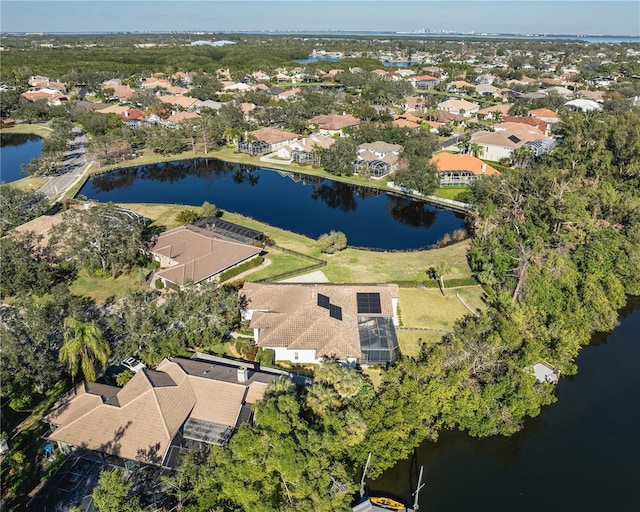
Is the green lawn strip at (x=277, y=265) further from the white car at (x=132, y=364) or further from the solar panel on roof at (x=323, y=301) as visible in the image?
the white car at (x=132, y=364)

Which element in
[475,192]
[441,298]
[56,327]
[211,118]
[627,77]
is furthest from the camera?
[627,77]

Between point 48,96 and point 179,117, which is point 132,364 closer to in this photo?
point 179,117

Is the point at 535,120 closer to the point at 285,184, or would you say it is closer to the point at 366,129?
the point at 366,129

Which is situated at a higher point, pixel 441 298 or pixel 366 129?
pixel 366 129

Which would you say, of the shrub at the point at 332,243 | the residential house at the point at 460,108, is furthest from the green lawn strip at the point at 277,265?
the residential house at the point at 460,108

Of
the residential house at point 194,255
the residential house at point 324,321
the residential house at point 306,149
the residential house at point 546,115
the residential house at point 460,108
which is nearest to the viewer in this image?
the residential house at point 324,321

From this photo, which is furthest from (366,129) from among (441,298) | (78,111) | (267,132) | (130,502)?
(130,502)

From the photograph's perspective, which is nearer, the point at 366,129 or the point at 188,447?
the point at 188,447

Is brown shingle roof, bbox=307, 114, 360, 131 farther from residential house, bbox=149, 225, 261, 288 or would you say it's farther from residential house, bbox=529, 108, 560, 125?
residential house, bbox=149, 225, 261, 288
